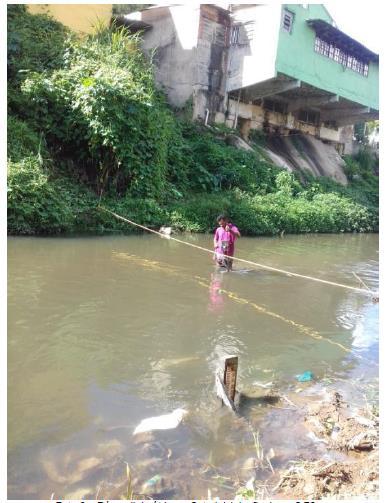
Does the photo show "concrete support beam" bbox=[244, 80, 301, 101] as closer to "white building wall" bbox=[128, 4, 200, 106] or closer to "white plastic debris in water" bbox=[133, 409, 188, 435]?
"white building wall" bbox=[128, 4, 200, 106]

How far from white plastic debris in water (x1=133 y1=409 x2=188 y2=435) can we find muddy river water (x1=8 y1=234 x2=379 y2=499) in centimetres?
7

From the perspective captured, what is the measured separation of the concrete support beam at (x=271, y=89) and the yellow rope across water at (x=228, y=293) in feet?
53.6

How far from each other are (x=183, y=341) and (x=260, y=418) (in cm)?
213

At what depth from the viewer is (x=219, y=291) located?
9.36 meters

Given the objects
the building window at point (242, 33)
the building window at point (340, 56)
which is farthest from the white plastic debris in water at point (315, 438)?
the building window at point (340, 56)

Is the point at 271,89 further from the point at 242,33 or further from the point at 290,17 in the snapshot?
the point at 290,17

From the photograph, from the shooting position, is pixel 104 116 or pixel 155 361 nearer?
pixel 155 361

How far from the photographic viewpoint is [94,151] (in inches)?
599

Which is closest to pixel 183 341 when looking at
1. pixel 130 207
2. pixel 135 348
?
pixel 135 348

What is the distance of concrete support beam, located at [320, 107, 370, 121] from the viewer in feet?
99.1

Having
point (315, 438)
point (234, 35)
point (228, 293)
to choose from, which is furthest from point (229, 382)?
point (234, 35)

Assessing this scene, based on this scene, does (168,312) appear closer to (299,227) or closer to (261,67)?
(299,227)

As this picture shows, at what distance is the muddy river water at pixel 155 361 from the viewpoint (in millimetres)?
3611

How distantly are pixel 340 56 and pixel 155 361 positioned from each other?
26682 mm
